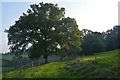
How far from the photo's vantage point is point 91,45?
63875 millimetres

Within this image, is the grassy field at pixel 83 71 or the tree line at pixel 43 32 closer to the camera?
the grassy field at pixel 83 71

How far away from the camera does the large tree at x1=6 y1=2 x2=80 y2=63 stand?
3006cm

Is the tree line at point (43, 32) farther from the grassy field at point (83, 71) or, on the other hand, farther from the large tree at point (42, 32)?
the grassy field at point (83, 71)

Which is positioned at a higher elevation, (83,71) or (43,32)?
(43,32)

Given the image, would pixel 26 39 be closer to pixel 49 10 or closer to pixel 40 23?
pixel 40 23

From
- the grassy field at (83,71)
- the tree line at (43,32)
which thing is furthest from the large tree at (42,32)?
the grassy field at (83,71)

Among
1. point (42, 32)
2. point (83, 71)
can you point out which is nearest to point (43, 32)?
point (42, 32)

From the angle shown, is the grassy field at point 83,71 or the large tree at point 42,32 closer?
the grassy field at point 83,71

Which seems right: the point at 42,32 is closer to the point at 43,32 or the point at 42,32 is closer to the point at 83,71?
the point at 43,32

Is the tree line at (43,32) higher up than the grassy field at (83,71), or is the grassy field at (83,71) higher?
the tree line at (43,32)

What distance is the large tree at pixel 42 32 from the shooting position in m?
30.1

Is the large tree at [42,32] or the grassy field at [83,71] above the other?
the large tree at [42,32]

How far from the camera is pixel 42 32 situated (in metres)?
32.3

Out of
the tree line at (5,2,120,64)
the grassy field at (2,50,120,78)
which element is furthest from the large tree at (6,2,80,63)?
the grassy field at (2,50,120,78)
